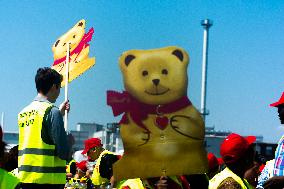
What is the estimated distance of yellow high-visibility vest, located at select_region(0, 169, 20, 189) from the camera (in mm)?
4492

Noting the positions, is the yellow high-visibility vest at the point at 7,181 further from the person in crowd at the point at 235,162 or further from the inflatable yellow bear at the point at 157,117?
the person in crowd at the point at 235,162

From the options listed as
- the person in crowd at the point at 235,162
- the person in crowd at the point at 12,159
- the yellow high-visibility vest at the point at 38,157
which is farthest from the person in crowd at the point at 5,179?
the person in crowd at the point at 12,159

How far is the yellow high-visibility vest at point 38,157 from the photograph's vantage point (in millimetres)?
6258

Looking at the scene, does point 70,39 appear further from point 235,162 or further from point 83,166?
point 83,166

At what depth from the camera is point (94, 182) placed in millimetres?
10430

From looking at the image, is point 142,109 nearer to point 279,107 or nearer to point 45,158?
point 279,107

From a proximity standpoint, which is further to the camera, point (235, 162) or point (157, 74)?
point (235, 162)

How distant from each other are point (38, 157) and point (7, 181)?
5.74 feet

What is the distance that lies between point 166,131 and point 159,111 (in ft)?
0.45

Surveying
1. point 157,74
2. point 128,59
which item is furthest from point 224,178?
point 128,59

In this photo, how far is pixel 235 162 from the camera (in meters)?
5.11

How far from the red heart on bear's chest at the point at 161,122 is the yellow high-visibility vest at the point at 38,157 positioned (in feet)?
7.36

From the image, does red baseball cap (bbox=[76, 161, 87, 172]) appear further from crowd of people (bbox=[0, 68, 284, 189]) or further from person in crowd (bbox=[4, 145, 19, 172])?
person in crowd (bbox=[4, 145, 19, 172])

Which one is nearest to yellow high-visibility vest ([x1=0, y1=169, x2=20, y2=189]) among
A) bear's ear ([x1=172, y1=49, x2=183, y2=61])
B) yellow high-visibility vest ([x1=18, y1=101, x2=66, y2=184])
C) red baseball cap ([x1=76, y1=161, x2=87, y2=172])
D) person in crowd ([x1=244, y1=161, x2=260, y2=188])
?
bear's ear ([x1=172, y1=49, x2=183, y2=61])
